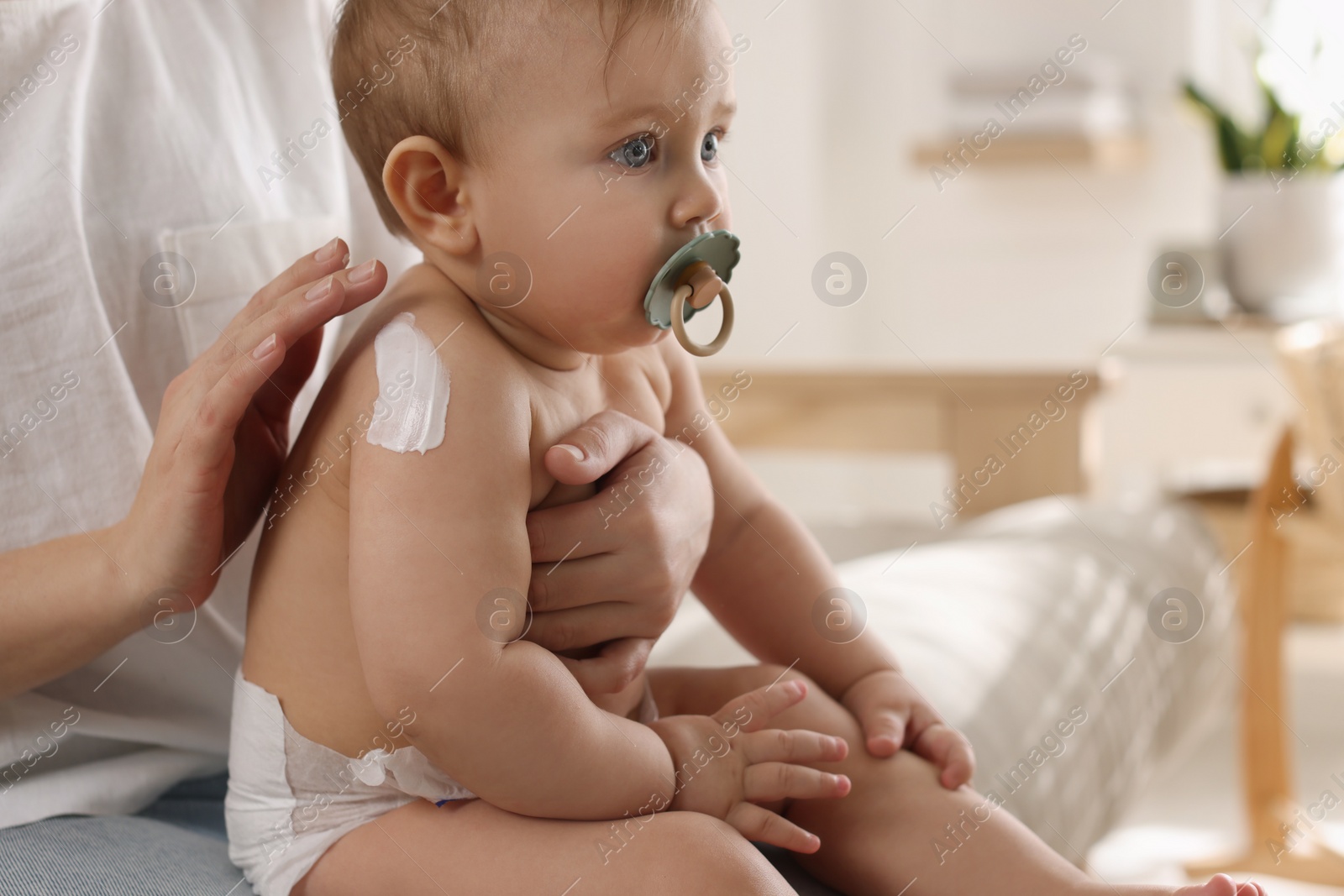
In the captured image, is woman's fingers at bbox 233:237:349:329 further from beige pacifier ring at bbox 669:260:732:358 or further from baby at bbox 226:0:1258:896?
beige pacifier ring at bbox 669:260:732:358

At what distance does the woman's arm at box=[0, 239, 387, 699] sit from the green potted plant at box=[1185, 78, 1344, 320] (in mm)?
2001

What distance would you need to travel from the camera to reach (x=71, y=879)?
1.85 feet

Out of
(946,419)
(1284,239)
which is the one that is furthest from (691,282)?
(1284,239)

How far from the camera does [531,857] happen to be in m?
0.54

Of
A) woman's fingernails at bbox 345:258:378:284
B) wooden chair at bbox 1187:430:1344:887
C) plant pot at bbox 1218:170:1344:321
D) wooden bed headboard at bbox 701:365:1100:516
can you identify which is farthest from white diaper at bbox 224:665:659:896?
plant pot at bbox 1218:170:1344:321

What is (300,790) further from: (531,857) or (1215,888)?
(1215,888)

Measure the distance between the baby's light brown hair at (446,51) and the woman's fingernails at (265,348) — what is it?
5.0 inches

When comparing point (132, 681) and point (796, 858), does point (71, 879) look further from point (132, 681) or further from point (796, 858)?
point (796, 858)

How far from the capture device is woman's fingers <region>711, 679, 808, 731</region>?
1.98 feet

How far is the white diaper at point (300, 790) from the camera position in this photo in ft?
1.89

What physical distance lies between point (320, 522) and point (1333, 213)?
2.14 metres

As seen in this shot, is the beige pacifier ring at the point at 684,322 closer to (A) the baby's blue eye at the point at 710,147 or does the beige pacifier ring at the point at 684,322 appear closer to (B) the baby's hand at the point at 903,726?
(A) the baby's blue eye at the point at 710,147

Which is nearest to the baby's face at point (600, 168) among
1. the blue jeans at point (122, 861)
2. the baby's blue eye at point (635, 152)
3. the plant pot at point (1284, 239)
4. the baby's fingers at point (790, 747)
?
the baby's blue eye at point (635, 152)

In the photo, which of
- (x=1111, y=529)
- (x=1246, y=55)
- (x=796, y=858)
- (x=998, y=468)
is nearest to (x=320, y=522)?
(x=796, y=858)
